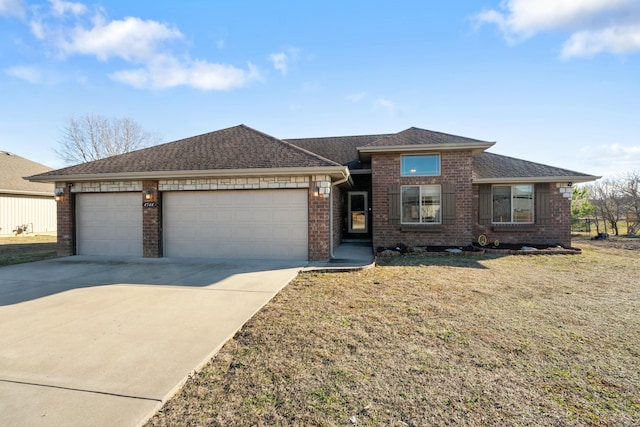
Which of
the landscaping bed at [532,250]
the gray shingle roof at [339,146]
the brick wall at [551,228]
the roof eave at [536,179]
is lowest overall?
the landscaping bed at [532,250]

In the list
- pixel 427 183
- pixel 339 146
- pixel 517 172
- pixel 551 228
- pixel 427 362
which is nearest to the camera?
pixel 427 362

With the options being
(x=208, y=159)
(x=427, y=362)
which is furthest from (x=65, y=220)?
(x=427, y=362)

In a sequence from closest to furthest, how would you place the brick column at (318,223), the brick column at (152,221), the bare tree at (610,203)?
the brick column at (318,223) < the brick column at (152,221) < the bare tree at (610,203)

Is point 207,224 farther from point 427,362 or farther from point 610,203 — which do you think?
point 610,203

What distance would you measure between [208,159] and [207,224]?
2052mm

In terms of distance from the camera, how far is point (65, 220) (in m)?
9.70

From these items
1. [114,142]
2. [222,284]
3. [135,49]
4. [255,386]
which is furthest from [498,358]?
[114,142]

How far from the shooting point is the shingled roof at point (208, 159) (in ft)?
28.4

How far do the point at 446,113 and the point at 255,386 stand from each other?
12001mm

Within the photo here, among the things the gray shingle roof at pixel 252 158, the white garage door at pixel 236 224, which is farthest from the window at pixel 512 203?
the white garage door at pixel 236 224

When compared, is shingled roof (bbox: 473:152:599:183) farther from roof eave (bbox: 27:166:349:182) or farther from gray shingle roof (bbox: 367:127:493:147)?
roof eave (bbox: 27:166:349:182)

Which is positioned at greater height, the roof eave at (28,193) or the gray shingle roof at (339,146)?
the gray shingle roof at (339,146)

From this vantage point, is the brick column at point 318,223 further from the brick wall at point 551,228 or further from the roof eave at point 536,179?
the brick wall at point 551,228

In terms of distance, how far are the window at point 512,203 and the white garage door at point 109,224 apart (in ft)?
40.6
